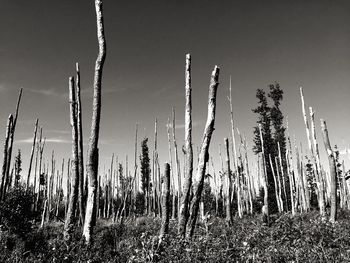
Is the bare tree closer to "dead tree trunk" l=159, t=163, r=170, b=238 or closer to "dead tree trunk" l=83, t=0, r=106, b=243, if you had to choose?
"dead tree trunk" l=159, t=163, r=170, b=238

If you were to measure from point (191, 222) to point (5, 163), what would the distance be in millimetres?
11233

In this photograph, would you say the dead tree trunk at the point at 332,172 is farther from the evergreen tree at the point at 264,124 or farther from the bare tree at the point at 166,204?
the evergreen tree at the point at 264,124

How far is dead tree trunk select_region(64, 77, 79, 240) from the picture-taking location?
28.5 feet

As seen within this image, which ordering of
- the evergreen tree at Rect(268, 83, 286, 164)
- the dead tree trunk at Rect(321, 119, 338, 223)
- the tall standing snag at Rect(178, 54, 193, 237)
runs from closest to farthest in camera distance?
the tall standing snag at Rect(178, 54, 193, 237) < the dead tree trunk at Rect(321, 119, 338, 223) < the evergreen tree at Rect(268, 83, 286, 164)

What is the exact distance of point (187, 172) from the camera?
9062 mm

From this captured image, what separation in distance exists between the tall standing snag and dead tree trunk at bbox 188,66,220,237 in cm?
21

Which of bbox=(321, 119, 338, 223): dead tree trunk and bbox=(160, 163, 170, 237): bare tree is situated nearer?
bbox=(160, 163, 170, 237): bare tree

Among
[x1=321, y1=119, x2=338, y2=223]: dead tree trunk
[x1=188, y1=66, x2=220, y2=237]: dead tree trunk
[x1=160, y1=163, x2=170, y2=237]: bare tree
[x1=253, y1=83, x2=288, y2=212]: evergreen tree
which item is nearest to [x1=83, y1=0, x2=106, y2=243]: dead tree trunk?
[x1=160, y1=163, x2=170, y2=237]: bare tree

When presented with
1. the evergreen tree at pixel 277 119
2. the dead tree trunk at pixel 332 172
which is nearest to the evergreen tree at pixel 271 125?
the evergreen tree at pixel 277 119

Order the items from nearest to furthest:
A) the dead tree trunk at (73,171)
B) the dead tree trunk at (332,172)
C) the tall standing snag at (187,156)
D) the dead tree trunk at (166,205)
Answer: the tall standing snag at (187,156), the dead tree trunk at (166,205), the dead tree trunk at (73,171), the dead tree trunk at (332,172)

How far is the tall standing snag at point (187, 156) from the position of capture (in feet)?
26.1

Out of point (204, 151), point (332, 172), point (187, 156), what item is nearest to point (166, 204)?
point (187, 156)

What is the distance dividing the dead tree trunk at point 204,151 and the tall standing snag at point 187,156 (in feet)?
0.67

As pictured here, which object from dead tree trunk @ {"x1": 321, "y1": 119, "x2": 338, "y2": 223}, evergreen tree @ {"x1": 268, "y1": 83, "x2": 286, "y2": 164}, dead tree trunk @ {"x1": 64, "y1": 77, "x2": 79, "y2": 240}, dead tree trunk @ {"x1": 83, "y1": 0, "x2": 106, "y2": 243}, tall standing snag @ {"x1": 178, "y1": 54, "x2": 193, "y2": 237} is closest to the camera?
dead tree trunk @ {"x1": 83, "y1": 0, "x2": 106, "y2": 243}
